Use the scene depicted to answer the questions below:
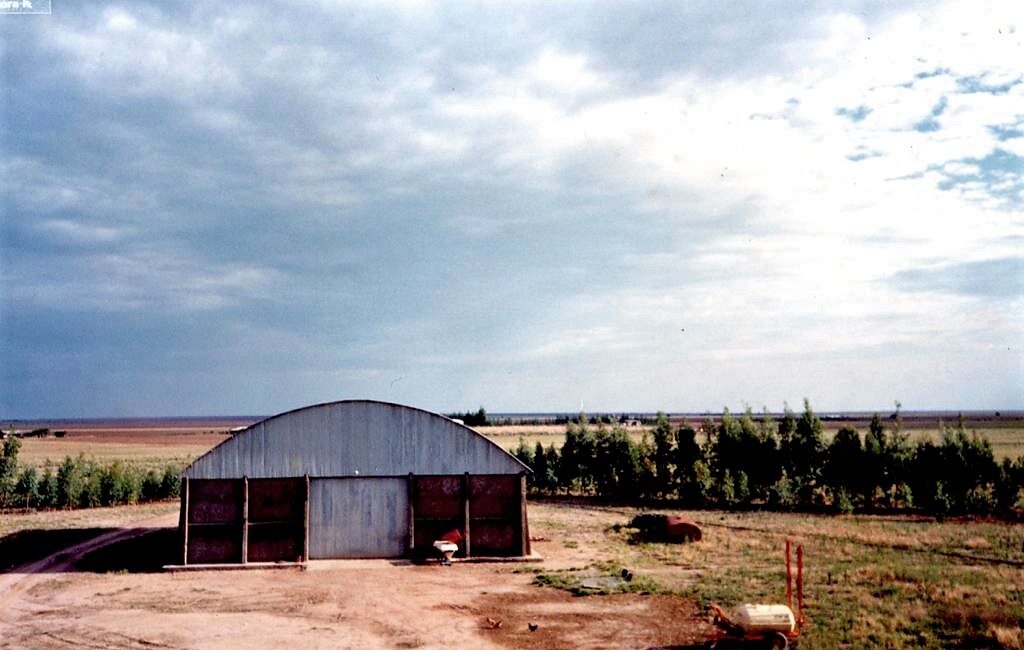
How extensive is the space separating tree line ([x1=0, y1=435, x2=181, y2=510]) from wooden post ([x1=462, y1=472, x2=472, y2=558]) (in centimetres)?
3156

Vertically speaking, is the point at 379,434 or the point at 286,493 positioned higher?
the point at 379,434

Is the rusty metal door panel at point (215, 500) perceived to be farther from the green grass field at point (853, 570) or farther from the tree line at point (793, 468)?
the tree line at point (793, 468)

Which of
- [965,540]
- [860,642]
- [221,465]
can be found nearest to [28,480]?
[221,465]

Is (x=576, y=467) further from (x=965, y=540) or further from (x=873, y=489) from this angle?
(x=965, y=540)

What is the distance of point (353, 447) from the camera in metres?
30.6

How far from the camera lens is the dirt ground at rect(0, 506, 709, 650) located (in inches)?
776

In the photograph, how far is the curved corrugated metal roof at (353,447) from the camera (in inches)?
1180

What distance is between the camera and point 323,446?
30406 mm

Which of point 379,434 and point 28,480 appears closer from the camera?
point 379,434

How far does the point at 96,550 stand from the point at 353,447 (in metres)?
12.6

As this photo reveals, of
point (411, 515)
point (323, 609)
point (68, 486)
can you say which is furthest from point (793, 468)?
point (68, 486)

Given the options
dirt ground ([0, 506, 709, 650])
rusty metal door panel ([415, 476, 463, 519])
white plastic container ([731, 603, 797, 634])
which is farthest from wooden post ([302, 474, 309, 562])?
white plastic container ([731, 603, 797, 634])

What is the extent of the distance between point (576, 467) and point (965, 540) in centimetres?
2805

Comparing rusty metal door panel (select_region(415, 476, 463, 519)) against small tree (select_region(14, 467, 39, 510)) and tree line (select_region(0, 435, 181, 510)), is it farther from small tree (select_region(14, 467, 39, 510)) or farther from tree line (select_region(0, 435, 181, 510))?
small tree (select_region(14, 467, 39, 510))
